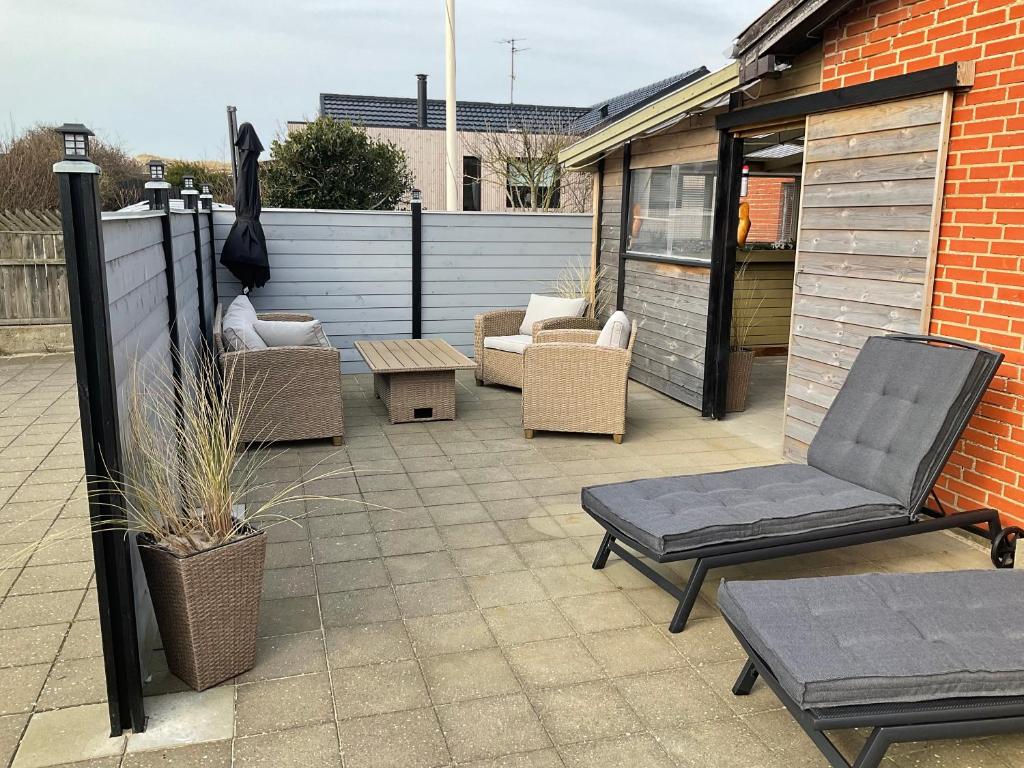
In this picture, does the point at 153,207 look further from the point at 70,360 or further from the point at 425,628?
the point at 70,360

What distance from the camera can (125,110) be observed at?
14.1 m

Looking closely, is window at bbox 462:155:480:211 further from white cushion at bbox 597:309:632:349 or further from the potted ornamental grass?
the potted ornamental grass

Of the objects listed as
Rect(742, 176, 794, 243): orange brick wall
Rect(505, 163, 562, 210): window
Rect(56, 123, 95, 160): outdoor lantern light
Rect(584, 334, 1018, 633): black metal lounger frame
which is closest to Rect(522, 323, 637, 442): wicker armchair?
Rect(584, 334, 1018, 633): black metal lounger frame

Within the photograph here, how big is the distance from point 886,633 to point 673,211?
492 centimetres

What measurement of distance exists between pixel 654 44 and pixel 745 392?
1758cm

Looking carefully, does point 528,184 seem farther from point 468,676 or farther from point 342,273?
point 468,676

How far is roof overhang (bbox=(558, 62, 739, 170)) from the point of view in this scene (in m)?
5.42

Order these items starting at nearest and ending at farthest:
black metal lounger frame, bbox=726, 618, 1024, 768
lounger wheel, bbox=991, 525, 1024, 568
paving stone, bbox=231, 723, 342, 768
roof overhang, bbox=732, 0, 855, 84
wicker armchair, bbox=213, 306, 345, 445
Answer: black metal lounger frame, bbox=726, 618, 1024, 768 < paving stone, bbox=231, 723, 342, 768 < lounger wheel, bbox=991, 525, 1024, 568 < roof overhang, bbox=732, 0, 855, 84 < wicker armchair, bbox=213, 306, 345, 445

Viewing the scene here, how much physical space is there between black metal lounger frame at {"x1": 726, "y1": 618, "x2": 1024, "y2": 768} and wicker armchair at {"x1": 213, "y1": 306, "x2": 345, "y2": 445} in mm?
3839

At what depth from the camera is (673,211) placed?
6.74 meters

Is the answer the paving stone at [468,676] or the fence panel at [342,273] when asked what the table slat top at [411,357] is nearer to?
the fence panel at [342,273]

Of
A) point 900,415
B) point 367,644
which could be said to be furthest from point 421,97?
point 367,644

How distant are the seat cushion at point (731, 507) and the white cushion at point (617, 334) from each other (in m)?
2.06

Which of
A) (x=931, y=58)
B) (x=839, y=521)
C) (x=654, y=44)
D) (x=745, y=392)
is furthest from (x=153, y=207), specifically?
(x=654, y=44)
